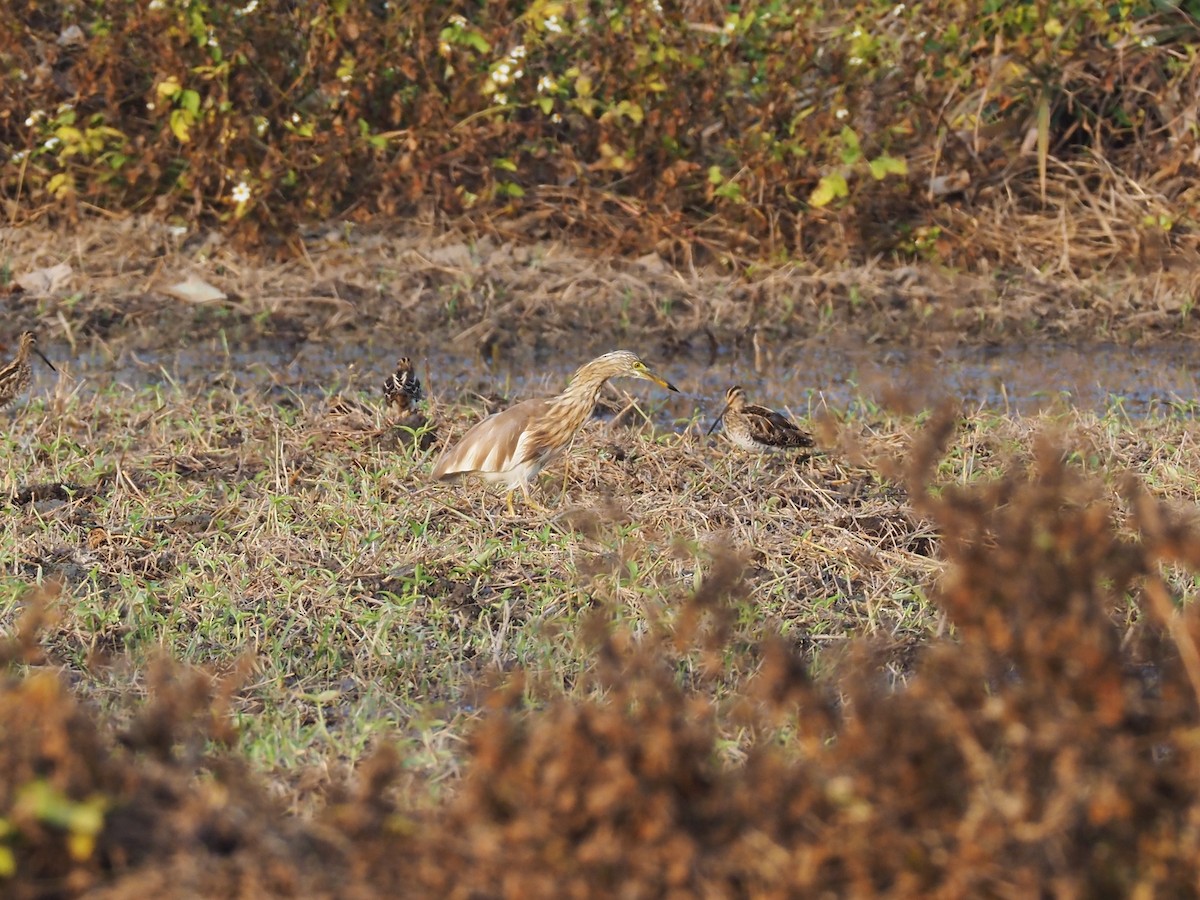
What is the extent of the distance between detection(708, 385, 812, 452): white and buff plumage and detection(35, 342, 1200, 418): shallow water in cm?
112

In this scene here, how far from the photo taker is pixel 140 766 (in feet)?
12.4

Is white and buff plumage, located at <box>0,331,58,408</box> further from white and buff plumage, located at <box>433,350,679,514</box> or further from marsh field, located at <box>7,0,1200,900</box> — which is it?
white and buff plumage, located at <box>433,350,679,514</box>

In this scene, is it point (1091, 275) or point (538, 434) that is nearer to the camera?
point (538, 434)

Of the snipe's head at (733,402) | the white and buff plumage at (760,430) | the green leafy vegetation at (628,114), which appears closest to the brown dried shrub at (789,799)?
the white and buff plumage at (760,430)

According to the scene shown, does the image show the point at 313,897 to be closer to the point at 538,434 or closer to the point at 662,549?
the point at 662,549

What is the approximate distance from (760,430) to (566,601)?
84.1 inches

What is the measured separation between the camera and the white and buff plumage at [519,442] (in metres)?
7.17

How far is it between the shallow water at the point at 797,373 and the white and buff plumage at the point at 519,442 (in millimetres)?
1791

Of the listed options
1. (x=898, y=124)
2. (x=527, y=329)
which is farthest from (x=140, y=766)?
(x=898, y=124)

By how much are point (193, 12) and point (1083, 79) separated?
20.0 ft

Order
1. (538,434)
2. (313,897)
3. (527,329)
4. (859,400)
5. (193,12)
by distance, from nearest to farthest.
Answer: (313,897) → (538,434) → (859,400) → (527,329) → (193,12)

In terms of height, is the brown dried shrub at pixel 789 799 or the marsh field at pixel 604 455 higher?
the brown dried shrub at pixel 789 799

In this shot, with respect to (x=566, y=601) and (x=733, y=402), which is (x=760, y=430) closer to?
(x=733, y=402)

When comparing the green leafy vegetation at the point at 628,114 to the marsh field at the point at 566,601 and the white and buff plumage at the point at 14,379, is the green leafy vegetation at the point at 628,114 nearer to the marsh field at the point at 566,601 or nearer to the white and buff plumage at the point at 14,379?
the marsh field at the point at 566,601
